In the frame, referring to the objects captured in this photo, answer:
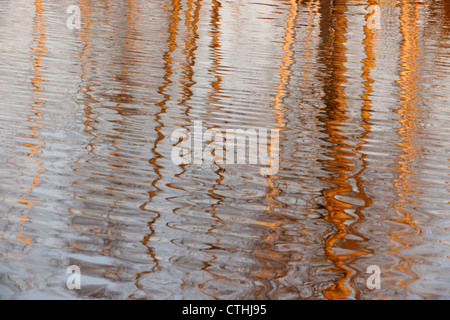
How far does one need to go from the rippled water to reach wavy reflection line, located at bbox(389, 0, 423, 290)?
2cm

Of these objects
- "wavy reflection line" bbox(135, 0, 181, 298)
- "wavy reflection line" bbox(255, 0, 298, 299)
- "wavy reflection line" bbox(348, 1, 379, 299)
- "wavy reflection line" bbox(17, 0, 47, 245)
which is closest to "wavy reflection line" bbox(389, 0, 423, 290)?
"wavy reflection line" bbox(348, 1, 379, 299)

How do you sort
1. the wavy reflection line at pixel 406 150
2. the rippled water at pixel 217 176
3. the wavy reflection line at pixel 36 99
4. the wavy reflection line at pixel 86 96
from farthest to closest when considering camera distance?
the wavy reflection line at pixel 86 96
the wavy reflection line at pixel 36 99
the wavy reflection line at pixel 406 150
the rippled water at pixel 217 176

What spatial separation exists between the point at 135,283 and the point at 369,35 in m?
12.6

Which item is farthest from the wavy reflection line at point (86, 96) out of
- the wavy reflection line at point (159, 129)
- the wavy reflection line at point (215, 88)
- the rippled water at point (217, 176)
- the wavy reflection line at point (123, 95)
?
the wavy reflection line at point (215, 88)

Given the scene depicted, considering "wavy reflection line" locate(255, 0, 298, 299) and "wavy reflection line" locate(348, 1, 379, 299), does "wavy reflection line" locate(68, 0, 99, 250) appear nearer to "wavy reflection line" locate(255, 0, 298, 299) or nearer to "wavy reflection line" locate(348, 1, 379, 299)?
"wavy reflection line" locate(255, 0, 298, 299)

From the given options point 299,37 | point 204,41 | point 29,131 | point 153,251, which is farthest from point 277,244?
point 299,37

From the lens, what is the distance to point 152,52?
11.8m

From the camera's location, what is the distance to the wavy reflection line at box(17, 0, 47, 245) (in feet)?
16.4

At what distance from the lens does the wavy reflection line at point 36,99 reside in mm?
5004

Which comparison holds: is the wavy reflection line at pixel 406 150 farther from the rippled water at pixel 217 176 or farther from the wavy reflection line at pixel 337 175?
the wavy reflection line at pixel 337 175

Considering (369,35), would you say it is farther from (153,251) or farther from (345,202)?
(153,251)

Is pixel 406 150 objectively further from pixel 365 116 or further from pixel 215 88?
pixel 215 88

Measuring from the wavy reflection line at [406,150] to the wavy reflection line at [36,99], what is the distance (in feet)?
6.75

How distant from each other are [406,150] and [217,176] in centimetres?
193
